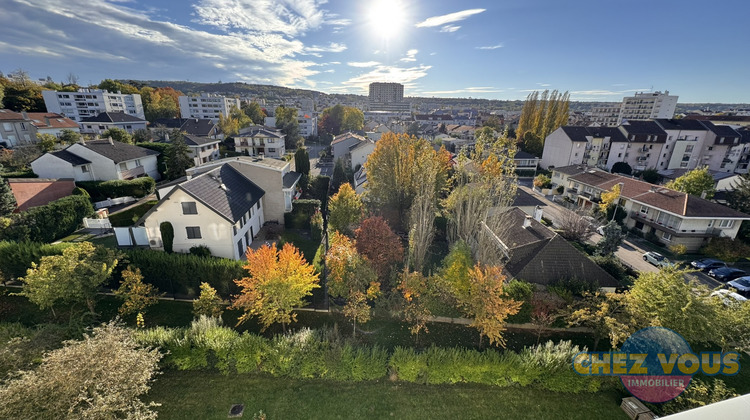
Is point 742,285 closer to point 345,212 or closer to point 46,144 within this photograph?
point 345,212

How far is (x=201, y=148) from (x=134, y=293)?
47.4 m

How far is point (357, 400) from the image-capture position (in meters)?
15.9

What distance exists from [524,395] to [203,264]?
2309cm

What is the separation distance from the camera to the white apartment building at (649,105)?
127662mm

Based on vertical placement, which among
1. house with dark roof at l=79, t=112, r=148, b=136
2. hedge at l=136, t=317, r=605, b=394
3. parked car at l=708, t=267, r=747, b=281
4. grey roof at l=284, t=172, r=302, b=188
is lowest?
parked car at l=708, t=267, r=747, b=281

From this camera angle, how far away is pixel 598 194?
1836 inches

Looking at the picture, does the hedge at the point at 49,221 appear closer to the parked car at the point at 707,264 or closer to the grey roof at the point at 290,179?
the grey roof at the point at 290,179

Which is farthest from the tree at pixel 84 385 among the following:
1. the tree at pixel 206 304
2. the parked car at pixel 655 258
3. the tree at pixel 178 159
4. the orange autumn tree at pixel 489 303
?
the parked car at pixel 655 258

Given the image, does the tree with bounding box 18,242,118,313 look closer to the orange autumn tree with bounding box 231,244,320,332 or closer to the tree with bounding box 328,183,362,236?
the orange autumn tree with bounding box 231,244,320,332

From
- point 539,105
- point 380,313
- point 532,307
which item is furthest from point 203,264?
point 539,105

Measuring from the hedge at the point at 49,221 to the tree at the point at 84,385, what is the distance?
1815 cm

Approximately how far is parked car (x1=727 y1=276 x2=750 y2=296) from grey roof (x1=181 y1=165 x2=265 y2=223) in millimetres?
47348

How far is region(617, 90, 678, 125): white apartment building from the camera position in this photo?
12766 cm

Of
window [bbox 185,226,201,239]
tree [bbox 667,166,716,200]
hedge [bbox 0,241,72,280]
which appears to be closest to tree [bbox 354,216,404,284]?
window [bbox 185,226,201,239]
